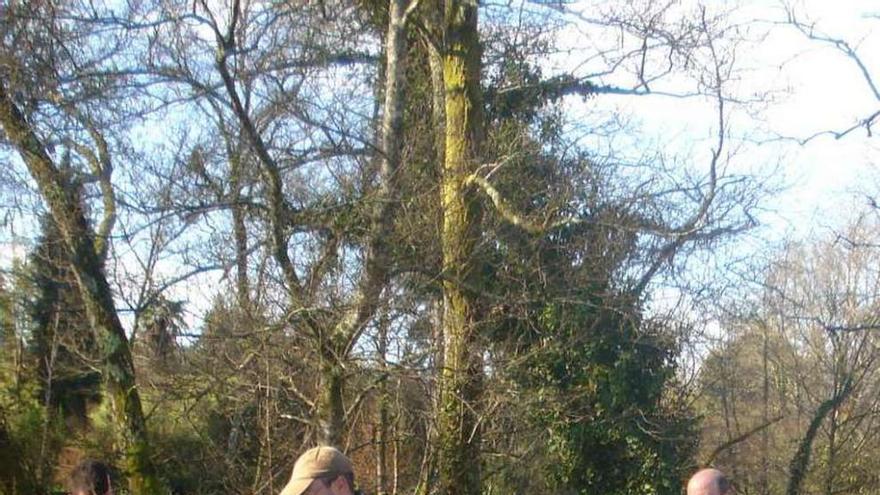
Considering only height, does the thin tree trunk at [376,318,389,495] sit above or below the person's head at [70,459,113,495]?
above

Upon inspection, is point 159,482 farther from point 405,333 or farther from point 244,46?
point 244,46

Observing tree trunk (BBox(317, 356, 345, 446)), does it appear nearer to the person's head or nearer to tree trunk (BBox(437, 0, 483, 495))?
tree trunk (BBox(437, 0, 483, 495))

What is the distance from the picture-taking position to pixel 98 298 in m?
11.2

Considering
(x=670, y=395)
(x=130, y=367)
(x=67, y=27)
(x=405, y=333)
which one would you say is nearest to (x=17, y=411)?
(x=130, y=367)

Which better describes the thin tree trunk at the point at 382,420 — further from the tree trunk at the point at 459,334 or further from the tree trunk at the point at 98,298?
the tree trunk at the point at 98,298

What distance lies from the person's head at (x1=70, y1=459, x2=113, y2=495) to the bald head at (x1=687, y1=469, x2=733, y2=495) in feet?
8.63

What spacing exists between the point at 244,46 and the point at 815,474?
16.3 metres

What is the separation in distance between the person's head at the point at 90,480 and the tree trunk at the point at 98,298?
6059mm

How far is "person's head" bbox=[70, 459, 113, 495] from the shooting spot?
512 centimetres

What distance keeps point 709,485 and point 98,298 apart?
8062 millimetres

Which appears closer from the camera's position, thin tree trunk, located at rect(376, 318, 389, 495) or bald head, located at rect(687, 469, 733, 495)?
bald head, located at rect(687, 469, 733, 495)

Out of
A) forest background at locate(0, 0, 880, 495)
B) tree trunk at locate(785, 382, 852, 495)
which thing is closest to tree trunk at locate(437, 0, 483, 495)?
forest background at locate(0, 0, 880, 495)

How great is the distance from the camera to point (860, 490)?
22.0 metres

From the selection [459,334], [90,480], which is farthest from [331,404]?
[90,480]
